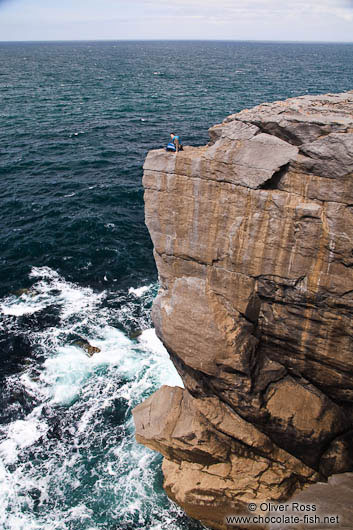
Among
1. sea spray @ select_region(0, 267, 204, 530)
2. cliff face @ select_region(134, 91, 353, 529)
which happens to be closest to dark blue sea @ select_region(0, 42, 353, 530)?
sea spray @ select_region(0, 267, 204, 530)

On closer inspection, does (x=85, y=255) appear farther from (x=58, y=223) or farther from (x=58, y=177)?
(x=58, y=177)

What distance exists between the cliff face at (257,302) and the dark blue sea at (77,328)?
4.62m

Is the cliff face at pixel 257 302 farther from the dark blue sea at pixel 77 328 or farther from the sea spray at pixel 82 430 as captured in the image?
the dark blue sea at pixel 77 328

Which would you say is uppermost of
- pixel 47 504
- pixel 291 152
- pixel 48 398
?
pixel 291 152

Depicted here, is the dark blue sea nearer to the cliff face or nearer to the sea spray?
the sea spray

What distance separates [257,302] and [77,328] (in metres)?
19.3

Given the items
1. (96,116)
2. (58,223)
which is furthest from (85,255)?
(96,116)

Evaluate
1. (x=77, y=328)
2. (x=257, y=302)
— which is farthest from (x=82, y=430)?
(x=257, y=302)

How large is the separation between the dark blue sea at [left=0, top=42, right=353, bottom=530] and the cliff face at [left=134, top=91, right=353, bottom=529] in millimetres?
4619

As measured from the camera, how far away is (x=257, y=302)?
55.0 ft

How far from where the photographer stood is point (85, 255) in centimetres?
4019

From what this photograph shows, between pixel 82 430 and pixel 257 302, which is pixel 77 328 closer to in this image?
pixel 82 430

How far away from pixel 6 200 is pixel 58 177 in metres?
9.12

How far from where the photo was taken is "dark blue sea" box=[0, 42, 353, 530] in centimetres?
2148
